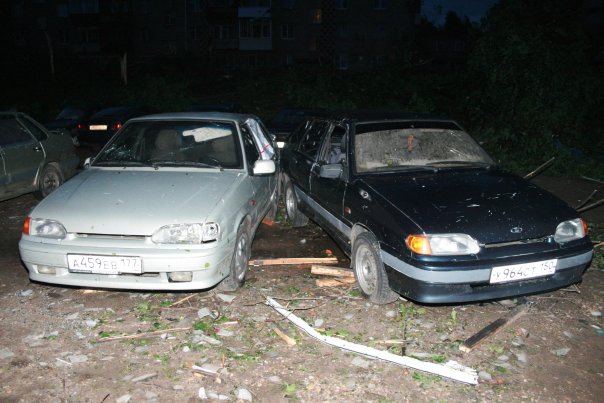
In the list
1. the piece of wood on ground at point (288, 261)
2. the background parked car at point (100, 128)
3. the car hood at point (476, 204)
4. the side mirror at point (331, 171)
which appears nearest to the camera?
the car hood at point (476, 204)

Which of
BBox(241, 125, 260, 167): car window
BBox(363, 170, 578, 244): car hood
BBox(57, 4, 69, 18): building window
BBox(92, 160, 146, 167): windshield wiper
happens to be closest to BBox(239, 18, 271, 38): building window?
BBox(57, 4, 69, 18): building window

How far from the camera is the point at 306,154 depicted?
6441 mm

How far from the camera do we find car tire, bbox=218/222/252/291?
4762 mm

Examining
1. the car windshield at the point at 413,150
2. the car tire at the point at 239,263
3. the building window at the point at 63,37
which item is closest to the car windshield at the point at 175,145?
the car tire at the point at 239,263

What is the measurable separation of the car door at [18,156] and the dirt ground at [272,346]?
2.51 meters

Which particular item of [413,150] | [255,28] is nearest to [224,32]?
[255,28]

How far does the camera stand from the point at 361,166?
502cm

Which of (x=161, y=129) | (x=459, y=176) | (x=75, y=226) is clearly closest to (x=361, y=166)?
(x=459, y=176)

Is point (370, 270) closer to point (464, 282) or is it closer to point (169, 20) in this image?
point (464, 282)

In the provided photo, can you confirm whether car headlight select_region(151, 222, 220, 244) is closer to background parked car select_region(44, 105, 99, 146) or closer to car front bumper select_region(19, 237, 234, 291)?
car front bumper select_region(19, 237, 234, 291)

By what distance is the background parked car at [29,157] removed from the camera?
24.0ft

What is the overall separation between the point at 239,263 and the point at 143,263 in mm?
1055

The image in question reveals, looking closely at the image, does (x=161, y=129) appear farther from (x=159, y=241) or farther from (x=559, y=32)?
(x=559, y=32)

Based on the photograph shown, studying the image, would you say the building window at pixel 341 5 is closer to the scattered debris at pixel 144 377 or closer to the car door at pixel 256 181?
the car door at pixel 256 181
